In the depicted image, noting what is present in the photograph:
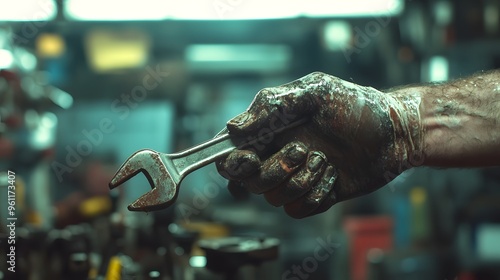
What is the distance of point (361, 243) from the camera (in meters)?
2.72

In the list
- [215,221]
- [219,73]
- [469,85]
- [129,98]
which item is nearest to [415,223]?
[215,221]

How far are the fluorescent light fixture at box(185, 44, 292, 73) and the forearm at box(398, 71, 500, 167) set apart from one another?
156cm

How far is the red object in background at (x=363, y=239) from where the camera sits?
2.70m

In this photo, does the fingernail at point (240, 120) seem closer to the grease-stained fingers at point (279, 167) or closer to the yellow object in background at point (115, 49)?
the grease-stained fingers at point (279, 167)

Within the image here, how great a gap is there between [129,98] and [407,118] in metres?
1.72

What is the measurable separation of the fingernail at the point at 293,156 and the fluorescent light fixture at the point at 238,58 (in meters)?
1.75

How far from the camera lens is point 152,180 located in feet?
3.01

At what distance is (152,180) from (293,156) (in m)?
0.23

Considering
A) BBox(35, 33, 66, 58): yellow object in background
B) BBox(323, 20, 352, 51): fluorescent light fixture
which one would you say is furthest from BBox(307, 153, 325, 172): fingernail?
BBox(35, 33, 66, 58): yellow object in background

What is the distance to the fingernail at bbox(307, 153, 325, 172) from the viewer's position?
0.97 meters

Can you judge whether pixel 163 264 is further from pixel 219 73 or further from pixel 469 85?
pixel 219 73

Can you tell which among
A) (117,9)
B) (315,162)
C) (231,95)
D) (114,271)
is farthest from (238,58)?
(315,162)

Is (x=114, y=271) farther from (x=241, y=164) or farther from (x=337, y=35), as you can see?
(x=337, y=35)

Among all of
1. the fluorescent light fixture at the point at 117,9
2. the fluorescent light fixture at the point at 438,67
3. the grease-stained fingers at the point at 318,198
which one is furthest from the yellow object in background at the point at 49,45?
the grease-stained fingers at the point at 318,198
